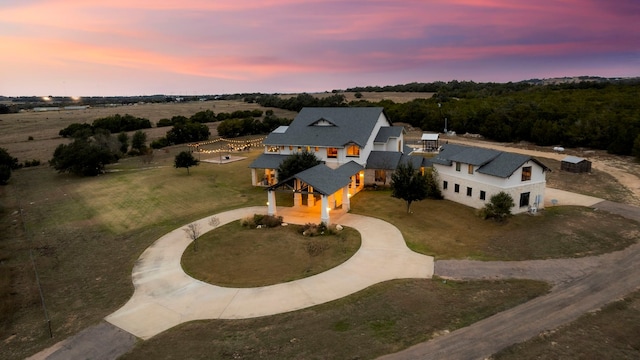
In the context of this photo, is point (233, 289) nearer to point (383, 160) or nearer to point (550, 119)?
point (383, 160)

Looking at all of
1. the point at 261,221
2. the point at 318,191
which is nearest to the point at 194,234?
the point at 261,221

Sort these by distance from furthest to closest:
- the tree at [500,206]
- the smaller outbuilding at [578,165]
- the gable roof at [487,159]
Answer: the smaller outbuilding at [578,165], the gable roof at [487,159], the tree at [500,206]

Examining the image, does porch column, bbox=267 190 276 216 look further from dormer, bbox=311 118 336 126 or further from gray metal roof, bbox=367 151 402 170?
dormer, bbox=311 118 336 126

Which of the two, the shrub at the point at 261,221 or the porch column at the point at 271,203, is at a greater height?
the porch column at the point at 271,203

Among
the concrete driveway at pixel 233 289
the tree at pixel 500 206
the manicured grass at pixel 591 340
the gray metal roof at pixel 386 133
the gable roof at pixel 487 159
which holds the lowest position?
the concrete driveway at pixel 233 289

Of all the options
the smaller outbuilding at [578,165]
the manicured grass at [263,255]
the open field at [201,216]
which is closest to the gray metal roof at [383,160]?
the open field at [201,216]

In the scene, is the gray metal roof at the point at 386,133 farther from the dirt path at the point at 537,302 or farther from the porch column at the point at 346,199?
the dirt path at the point at 537,302

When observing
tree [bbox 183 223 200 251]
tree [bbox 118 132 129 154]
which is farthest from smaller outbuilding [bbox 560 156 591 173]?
tree [bbox 118 132 129 154]
